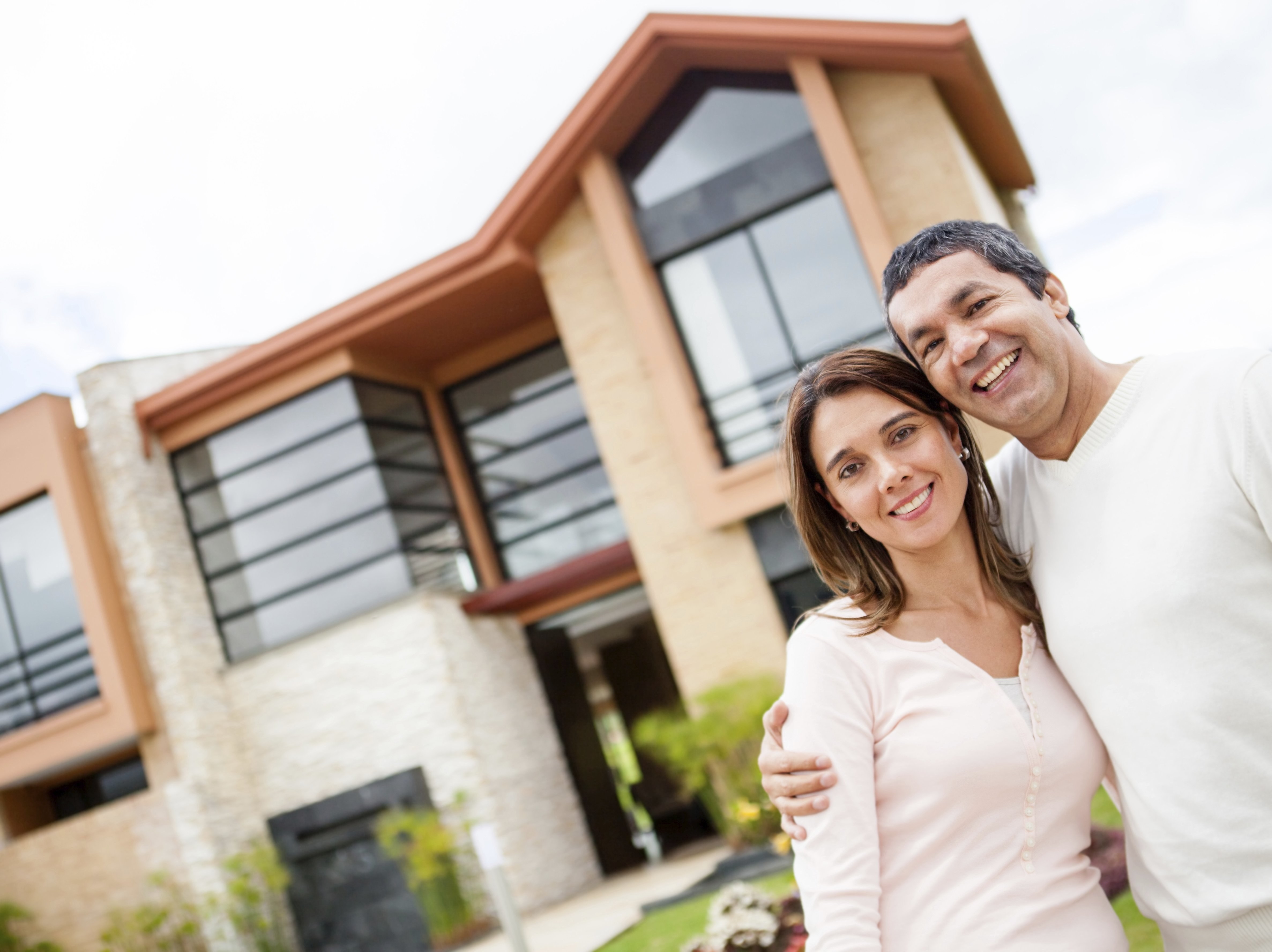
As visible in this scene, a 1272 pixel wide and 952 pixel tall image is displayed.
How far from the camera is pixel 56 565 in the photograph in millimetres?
13430

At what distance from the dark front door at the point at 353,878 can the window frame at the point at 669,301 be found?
15.9 feet

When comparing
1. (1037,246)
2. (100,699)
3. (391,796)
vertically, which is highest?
(1037,246)

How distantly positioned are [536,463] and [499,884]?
7659 mm

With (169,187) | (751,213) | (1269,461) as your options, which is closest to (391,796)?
(751,213)

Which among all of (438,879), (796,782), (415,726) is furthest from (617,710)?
(796,782)

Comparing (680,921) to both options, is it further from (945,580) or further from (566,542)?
(945,580)

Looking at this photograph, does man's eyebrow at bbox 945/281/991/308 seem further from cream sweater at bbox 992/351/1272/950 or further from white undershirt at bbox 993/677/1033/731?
white undershirt at bbox 993/677/1033/731

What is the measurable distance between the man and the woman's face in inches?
4.4

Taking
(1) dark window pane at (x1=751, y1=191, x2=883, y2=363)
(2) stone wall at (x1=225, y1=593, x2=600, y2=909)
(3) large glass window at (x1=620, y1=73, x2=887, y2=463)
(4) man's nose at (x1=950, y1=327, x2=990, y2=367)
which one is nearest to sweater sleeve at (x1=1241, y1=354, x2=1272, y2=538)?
(4) man's nose at (x1=950, y1=327, x2=990, y2=367)

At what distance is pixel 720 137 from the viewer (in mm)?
11789

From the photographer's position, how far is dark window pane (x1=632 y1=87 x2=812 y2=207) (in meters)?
11.5

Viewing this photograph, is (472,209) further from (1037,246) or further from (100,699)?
(100,699)

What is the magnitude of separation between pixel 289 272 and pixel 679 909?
34745 mm

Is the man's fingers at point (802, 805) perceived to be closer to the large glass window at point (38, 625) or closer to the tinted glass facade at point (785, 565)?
the tinted glass facade at point (785, 565)
